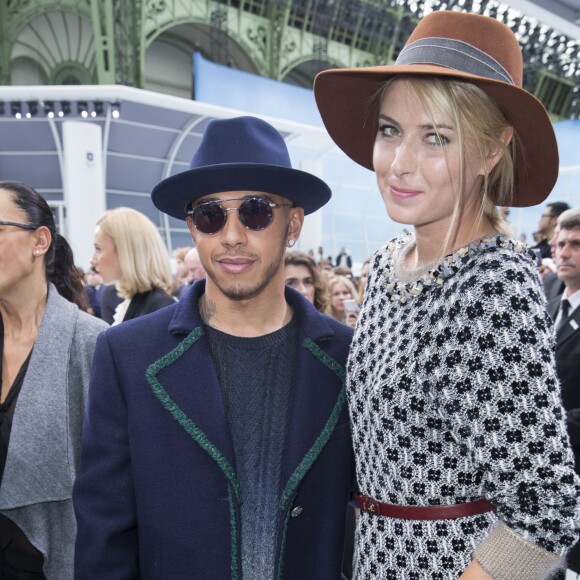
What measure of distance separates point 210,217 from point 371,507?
888mm

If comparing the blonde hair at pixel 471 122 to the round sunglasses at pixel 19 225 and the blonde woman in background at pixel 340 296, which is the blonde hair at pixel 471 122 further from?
the blonde woman in background at pixel 340 296

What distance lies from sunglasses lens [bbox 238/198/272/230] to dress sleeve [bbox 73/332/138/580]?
54cm

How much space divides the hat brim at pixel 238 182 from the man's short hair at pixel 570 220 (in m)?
2.66

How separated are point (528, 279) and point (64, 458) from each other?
1660 mm

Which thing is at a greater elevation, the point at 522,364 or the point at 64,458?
the point at 522,364

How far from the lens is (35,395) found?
2.00m

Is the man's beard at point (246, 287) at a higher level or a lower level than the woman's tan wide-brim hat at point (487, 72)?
lower

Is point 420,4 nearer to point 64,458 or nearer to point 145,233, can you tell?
point 145,233

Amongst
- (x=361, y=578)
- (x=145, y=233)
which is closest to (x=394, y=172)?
(x=361, y=578)

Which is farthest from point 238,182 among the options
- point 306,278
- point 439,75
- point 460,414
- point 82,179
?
point 82,179

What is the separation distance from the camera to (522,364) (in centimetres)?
109

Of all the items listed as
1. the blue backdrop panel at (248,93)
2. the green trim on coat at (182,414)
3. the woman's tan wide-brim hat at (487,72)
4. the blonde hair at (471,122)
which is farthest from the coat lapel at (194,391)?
the blue backdrop panel at (248,93)

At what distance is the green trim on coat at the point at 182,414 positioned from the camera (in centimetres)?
142

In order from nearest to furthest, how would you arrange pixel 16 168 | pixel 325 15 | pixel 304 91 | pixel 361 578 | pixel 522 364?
1. pixel 522 364
2. pixel 361 578
3. pixel 16 168
4. pixel 304 91
5. pixel 325 15
